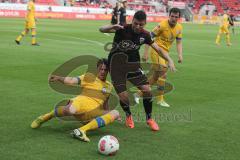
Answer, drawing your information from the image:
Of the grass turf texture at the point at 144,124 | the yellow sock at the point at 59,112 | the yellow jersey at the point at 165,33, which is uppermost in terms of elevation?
the yellow jersey at the point at 165,33

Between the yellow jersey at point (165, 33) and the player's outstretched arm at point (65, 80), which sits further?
the yellow jersey at point (165, 33)

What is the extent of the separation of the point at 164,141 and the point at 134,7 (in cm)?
6466

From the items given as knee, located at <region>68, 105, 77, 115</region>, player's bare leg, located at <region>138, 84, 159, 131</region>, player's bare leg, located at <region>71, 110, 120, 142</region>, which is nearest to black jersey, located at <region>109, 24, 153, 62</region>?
player's bare leg, located at <region>138, 84, 159, 131</region>

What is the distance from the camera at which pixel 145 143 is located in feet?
23.0

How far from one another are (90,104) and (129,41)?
4.14ft

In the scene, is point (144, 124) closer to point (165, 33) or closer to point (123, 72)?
point (123, 72)

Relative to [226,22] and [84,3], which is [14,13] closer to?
[84,3]

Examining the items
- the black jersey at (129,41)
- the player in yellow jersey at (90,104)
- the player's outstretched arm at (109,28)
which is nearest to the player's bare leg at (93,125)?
the player in yellow jersey at (90,104)

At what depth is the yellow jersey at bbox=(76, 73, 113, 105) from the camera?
7561 millimetres

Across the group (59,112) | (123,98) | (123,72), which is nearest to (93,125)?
(59,112)

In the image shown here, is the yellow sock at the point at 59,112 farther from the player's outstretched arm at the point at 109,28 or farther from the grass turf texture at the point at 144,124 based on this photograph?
the player's outstretched arm at the point at 109,28

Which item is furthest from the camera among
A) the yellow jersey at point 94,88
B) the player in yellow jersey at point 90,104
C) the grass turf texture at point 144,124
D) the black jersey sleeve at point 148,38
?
the black jersey sleeve at point 148,38

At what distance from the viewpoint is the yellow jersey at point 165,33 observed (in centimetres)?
1016

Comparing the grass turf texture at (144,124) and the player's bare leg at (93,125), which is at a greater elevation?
the player's bare leg at (93,125)
